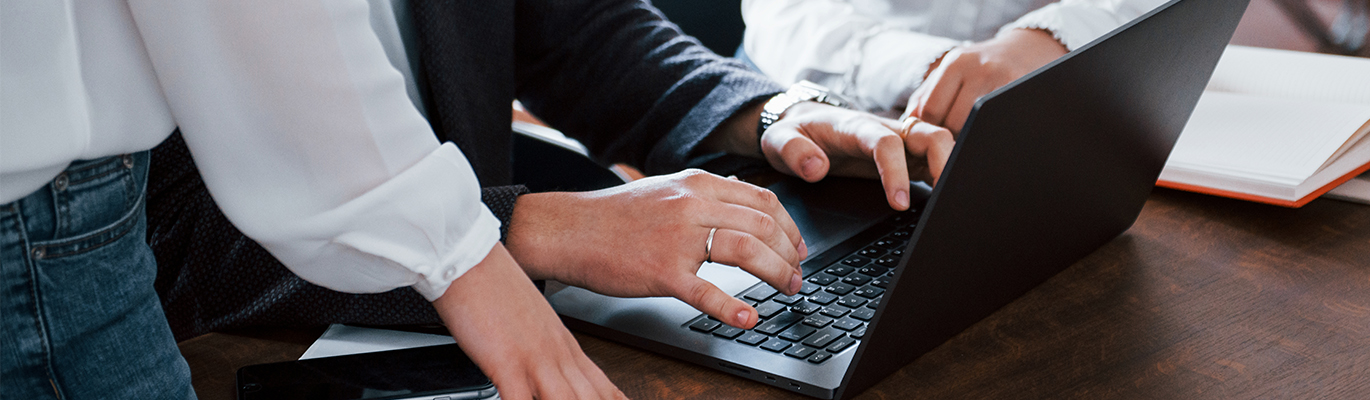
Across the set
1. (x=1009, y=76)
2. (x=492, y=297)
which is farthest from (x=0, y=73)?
(x=1009, y=76)

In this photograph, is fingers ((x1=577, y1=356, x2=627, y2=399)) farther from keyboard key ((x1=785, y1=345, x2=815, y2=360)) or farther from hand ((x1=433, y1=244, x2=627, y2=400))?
keyboard key ((x1=785, y1=345, x2=815, y2=360))

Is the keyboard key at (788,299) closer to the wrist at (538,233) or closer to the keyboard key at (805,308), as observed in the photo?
the keyboard key at (805,308)

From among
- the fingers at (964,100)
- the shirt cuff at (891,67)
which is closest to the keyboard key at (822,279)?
the fingers at (964,100)

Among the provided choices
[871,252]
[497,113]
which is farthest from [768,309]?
[497,113]

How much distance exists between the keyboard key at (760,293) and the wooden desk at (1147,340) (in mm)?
91

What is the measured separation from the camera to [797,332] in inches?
22.3

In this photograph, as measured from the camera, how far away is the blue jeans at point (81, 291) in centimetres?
38

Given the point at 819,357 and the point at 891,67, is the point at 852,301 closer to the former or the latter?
the point at 819,357

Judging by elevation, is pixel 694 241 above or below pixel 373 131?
below

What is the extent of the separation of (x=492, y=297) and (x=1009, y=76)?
2.23 feet

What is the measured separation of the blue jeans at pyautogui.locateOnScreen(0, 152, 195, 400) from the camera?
38 centimetres

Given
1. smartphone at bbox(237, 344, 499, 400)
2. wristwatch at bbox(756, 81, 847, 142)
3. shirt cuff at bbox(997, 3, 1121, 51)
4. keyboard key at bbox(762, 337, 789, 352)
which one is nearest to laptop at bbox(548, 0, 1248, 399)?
keyboard key at bbox(762, 337, 789, 352)

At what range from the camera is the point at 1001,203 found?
51 cm

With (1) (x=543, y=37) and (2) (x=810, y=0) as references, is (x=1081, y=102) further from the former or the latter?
(2) (x=810, y=0)
